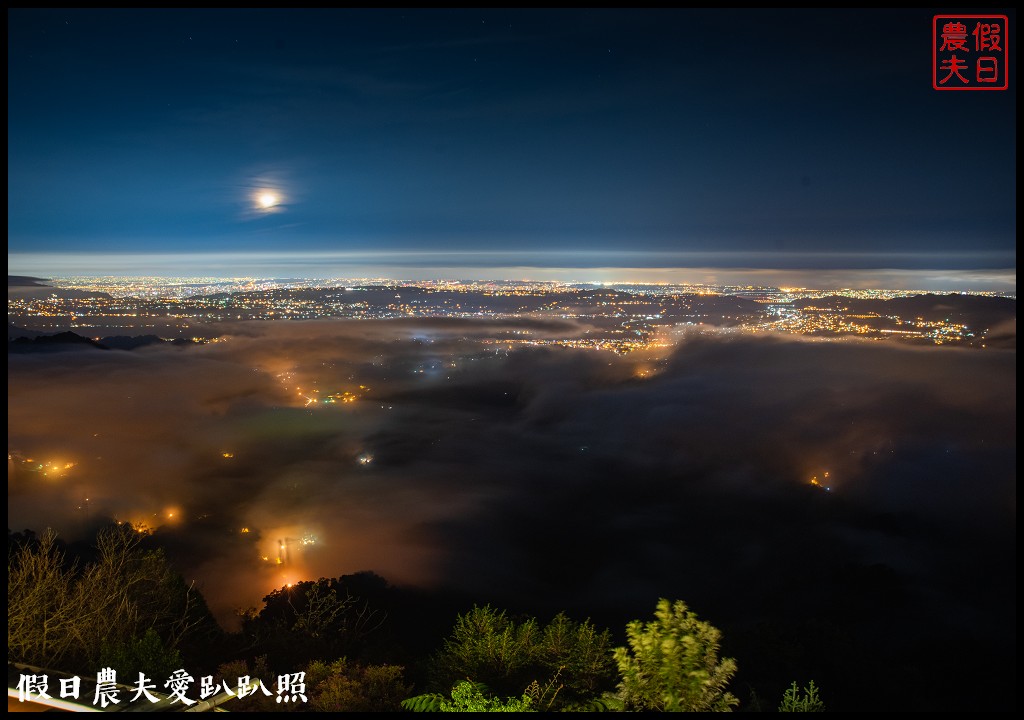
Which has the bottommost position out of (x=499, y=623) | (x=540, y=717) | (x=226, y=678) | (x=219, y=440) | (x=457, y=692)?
(x=219, y=440)

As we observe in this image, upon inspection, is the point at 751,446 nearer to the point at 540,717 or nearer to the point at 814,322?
the point at 814,322

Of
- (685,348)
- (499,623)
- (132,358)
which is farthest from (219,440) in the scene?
(685,348)

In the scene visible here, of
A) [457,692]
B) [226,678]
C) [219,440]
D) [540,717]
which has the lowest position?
[219,440]

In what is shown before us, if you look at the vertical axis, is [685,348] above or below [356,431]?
above

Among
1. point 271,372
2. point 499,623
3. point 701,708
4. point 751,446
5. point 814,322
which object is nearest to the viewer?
point 701,708

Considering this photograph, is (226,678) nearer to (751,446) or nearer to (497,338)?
(751,446)

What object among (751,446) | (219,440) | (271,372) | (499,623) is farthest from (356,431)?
(499,623)

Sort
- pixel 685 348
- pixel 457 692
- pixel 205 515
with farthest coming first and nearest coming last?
pixel 685 348 < pixel 205 515 < pixel 457 692

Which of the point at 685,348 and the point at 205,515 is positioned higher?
the point at 685,348

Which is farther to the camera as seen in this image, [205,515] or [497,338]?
[497,338]
